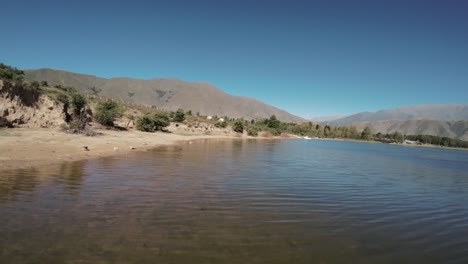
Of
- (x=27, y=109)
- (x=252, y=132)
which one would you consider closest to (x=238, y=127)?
(x=252, y=132)

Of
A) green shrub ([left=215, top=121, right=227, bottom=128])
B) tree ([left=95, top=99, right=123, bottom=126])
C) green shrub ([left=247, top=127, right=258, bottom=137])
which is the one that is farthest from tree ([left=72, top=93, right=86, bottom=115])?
green shrub ([left=247, top=127, right=258, bottom=137])

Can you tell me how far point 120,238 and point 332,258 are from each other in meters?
4.75

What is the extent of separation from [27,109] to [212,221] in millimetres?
32882

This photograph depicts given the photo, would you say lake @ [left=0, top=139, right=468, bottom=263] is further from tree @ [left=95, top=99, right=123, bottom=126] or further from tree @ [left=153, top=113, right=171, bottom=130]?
tree @ [left=153, top=113, right=171, bottom=130]

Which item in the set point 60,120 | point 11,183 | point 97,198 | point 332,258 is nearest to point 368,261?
point 332,258

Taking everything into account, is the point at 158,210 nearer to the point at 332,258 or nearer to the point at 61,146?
the point at 332,258

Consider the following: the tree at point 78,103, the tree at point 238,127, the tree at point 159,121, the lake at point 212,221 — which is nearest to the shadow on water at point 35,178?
the lake at point 212,221

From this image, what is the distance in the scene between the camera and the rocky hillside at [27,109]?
29.9 meters

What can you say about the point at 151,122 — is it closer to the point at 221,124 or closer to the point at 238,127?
the point at 221,124

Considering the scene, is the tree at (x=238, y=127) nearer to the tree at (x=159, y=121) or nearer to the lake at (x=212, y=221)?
the tree at (x=159, y=121)

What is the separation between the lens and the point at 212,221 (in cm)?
885

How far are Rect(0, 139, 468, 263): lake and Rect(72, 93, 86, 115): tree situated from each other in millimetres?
29386

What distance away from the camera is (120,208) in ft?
31.9

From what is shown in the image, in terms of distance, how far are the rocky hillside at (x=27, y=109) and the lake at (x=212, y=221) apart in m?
19.3
